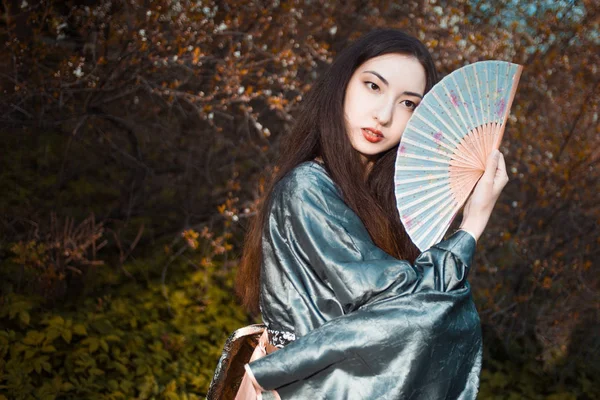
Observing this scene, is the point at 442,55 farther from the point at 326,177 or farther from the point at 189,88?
the point at 326,177

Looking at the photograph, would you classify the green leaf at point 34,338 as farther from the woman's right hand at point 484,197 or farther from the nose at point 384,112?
the woman's right hand at point 484,197

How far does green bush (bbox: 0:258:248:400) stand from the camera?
3.75 metres

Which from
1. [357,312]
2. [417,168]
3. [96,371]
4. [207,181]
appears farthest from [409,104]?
[207,181]

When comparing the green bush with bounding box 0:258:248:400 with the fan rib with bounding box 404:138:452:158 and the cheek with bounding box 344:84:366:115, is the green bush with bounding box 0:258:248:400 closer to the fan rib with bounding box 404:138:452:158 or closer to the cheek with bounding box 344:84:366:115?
the cheek with bounding box 344:84:366:115

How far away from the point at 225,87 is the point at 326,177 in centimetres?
267

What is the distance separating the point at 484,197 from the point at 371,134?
1.24 feet

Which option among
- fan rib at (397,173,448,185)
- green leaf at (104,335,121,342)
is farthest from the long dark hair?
green leaf at (104,335,121,342)

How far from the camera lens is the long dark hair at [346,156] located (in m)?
1.94

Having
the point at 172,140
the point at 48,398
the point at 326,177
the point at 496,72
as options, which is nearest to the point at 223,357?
the point at 326,177

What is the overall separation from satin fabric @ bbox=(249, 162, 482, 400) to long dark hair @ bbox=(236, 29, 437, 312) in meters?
0.12

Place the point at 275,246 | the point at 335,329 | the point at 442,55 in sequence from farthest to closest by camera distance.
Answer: the point at 442,55
the point at 275,246
the point at 335,329

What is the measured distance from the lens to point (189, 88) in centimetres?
524

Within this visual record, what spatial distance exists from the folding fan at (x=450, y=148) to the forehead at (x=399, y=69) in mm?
155

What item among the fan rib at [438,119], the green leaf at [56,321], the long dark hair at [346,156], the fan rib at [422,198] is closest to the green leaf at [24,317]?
the green leaf at [56,321]
